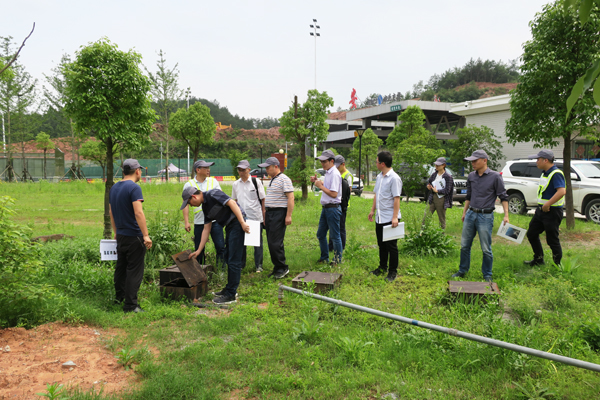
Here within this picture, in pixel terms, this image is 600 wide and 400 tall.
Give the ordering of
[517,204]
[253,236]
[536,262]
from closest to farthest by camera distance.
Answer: [253,236]
[536,262]
[517,204]

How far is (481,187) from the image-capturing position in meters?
5.63

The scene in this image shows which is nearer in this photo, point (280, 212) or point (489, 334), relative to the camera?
point (489, 334)

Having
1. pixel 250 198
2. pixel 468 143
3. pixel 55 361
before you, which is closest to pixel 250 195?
pixel 250 198

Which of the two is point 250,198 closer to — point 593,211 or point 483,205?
point 483,205

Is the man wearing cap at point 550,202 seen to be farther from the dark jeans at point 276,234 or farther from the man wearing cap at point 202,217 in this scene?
the man wearing cap at point 202,217

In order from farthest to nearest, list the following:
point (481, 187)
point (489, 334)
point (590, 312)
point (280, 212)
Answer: point (280, 212) → point (481, 187) → point (590, 312) → point (489, 334)

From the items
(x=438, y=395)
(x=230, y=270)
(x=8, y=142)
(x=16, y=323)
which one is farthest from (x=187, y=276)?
(x=8, y=142)

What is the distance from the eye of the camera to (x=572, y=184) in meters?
11.5

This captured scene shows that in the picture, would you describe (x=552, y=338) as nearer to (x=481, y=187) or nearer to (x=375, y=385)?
(x=375, y=385)

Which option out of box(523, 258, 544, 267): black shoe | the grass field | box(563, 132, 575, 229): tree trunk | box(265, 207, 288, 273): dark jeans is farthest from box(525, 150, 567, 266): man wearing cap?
box(265, 207, 288, 273): dark jeans

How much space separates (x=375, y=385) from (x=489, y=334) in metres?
1.29

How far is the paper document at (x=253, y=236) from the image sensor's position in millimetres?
5145

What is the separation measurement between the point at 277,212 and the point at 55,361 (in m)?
3.53

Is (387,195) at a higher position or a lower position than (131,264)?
higher
